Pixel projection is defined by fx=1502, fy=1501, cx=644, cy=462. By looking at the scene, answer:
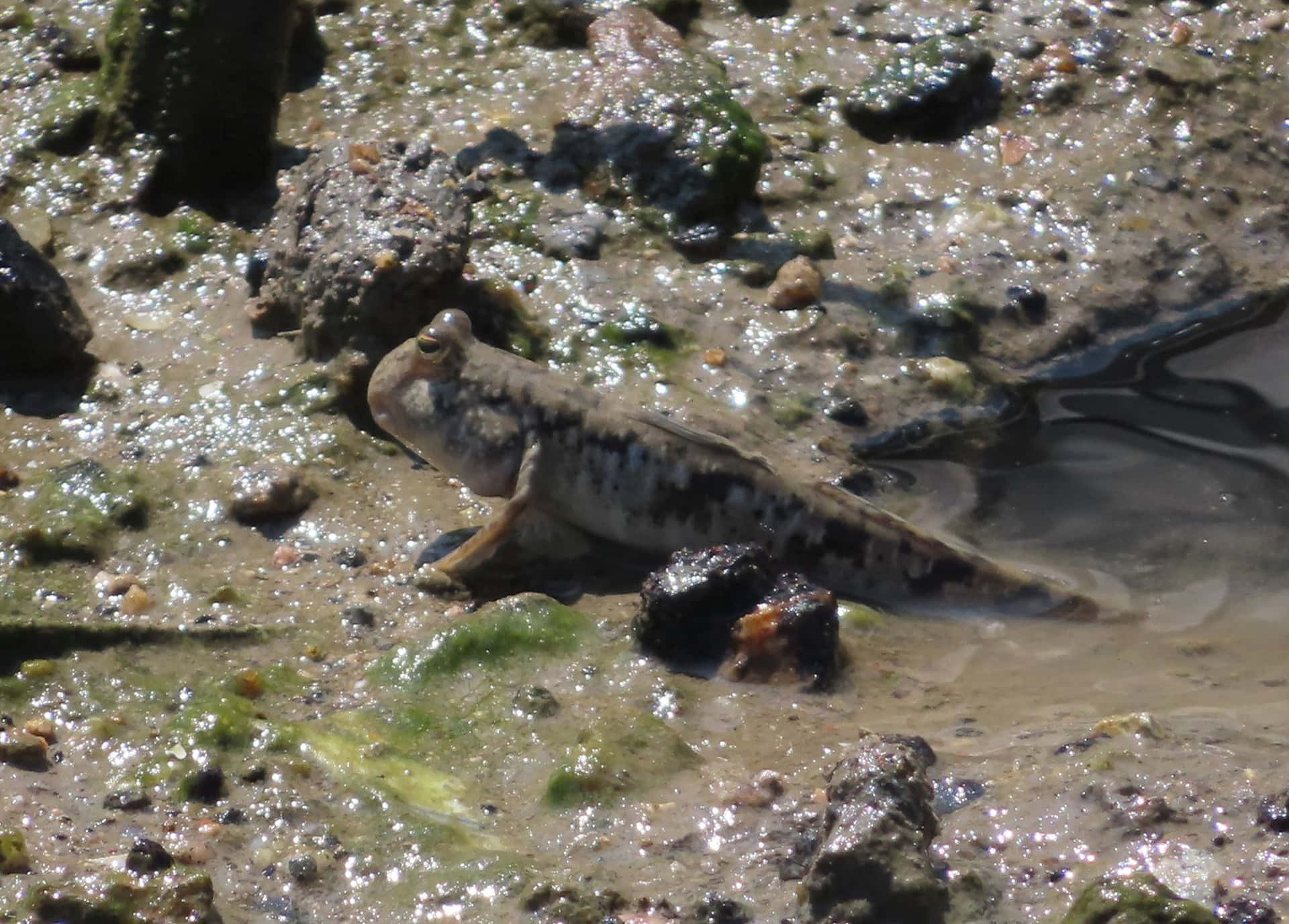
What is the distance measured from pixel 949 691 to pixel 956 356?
5.44ft

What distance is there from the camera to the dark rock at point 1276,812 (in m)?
2.64

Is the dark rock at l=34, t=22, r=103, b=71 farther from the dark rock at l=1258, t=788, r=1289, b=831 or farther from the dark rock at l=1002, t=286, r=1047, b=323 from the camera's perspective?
the dark rock at l=1258, t=788, r=1289, b=831

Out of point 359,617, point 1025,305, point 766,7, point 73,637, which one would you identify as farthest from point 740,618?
point 766,7

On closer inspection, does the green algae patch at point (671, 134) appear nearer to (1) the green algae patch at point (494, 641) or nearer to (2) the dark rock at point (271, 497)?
(2) the dark rock at point (271, 497)

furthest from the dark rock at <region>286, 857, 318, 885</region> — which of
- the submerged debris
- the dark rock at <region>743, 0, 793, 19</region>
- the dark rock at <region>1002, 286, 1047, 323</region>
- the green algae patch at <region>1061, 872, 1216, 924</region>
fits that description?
the dark rock at <region>743, 0, 793, 19</region>

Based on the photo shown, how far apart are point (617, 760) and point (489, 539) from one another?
3.27 feet

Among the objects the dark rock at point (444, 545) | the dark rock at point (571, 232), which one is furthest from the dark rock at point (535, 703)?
the dark rock at point (571, 232)

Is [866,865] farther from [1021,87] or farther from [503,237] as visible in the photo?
[1021,87]

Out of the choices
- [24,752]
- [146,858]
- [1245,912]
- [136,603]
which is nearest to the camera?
[1245,912]

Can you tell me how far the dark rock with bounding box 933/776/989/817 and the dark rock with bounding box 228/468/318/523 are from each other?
6.94 feet

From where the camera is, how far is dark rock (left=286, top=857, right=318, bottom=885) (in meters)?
2.94

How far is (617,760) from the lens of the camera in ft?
10.7

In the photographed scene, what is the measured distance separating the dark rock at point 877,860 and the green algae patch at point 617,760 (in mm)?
588

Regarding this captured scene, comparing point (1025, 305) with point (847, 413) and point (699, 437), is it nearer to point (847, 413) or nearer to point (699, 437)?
point (847, 413)
